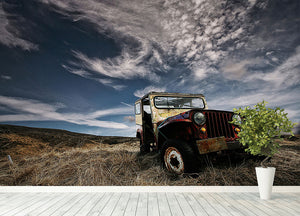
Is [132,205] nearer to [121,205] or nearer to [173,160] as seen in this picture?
[121,205]

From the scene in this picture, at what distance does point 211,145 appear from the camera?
2.85 meters

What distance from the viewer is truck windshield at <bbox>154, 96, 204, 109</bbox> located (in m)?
4.23

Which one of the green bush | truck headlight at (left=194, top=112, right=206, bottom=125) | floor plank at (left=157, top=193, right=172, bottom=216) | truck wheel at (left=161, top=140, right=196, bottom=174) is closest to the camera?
floor plank at (left=157, top=193, right=172, bottom=216)

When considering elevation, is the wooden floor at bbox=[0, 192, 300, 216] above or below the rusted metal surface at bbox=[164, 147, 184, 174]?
below

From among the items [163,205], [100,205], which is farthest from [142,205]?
[100,205]

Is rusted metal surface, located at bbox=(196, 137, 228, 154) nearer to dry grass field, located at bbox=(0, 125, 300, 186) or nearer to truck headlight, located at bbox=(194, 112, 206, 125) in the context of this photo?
dry grass field, located at bbox=(0, 125, 300, 186)

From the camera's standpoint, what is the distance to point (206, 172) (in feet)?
10.1

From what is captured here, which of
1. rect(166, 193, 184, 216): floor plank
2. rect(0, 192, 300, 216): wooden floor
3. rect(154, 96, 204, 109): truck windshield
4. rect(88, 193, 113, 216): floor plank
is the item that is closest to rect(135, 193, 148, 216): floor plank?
rect(0, 192, 300, 216): wooden floor

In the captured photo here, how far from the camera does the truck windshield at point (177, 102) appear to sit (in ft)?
13.9

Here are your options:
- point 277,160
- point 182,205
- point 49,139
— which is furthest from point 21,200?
point 49,139

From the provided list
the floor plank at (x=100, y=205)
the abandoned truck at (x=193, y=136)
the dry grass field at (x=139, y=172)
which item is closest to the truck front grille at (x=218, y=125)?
the abandoned truck at (x=193, y=136)

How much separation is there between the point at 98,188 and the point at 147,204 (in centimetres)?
91

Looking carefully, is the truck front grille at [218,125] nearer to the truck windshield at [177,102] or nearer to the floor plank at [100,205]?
the truck windshield at [177,102]

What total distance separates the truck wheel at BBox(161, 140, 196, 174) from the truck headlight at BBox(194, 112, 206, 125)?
0.45 meters
